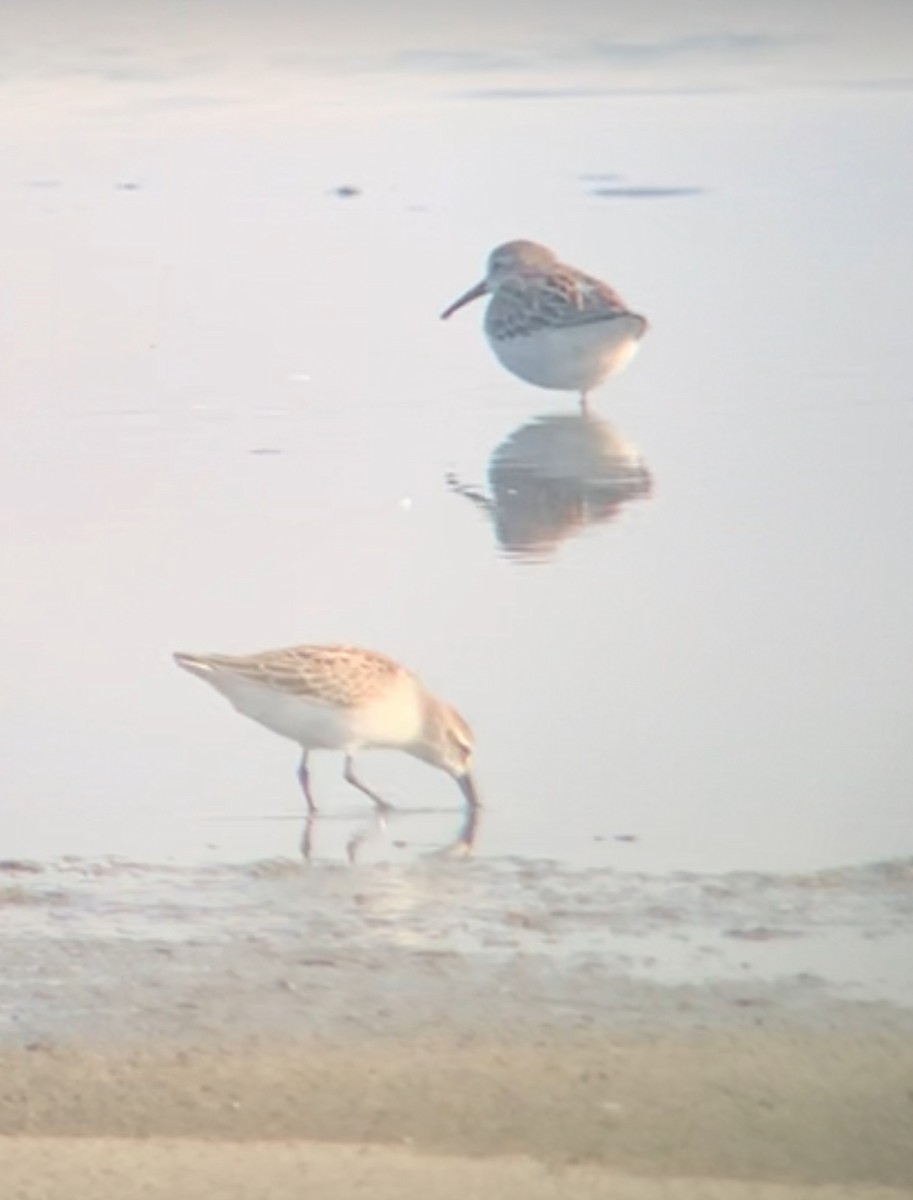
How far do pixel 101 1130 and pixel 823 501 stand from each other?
18.3 ft

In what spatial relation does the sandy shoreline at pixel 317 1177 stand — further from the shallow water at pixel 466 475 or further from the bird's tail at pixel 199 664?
the bird's tail at pixel 199 664

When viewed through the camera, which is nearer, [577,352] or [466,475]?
A: [466,475]

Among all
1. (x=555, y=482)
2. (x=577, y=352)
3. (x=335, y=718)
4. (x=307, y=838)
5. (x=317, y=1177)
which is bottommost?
(x=317, y=1177)

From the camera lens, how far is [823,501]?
10930mm

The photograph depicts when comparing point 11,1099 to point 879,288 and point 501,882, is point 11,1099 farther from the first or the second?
point 879,288

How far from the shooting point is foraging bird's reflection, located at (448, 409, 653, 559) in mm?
10539

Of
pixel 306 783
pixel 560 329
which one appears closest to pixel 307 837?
pixel 306 783

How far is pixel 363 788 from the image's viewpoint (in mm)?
8148

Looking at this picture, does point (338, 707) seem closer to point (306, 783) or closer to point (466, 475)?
point (306, 783)

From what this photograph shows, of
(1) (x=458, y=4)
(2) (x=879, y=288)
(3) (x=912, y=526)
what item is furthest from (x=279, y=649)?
(1) (x=458, y=4)

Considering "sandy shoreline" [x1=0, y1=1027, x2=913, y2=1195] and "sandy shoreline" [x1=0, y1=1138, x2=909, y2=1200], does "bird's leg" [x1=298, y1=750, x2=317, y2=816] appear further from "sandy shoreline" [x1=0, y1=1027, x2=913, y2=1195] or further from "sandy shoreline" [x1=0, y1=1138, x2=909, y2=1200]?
"sandy shoreline" [x1=0, y1=1138, x2=909, y2=1200]

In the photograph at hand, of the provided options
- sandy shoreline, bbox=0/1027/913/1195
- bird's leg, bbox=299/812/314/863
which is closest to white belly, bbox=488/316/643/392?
bird's leg, bbox=299/812/314/863

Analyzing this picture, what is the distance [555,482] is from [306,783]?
3.35 metres

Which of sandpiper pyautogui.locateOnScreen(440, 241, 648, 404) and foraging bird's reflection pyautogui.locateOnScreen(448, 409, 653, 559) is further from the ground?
sandpiper pyautogui.locateOnScreen(440, 241, 648, 404)
